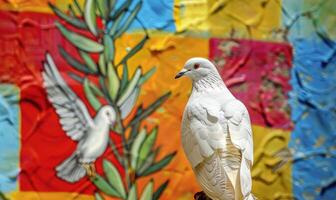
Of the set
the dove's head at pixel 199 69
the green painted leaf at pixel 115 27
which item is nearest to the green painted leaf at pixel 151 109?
the green painted leaf at pixel 115 27

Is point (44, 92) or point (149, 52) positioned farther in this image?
point (149, 52)

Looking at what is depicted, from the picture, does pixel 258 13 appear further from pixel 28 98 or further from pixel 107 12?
pixel 28 98

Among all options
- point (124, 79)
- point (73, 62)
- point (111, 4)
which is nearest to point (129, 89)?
point (124, 79)

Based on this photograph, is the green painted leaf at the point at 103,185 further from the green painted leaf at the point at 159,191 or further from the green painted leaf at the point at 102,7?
the green painted leaf at the point at 102,7

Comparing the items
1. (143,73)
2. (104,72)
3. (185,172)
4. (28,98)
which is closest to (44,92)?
(28,98)

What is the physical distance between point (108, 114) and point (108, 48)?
0.26 metres

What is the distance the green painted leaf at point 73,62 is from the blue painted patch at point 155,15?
24 cm

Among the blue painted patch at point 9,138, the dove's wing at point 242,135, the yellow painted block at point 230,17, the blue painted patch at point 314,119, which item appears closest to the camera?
the dove's wing at point 242,135

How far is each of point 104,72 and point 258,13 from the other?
2.44 ft

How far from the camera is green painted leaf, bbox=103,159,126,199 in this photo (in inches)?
87.3

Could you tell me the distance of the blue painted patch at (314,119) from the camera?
2.49 metres

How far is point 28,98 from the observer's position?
2.13 m

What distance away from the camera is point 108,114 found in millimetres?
2236

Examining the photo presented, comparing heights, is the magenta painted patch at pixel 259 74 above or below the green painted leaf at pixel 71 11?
below
